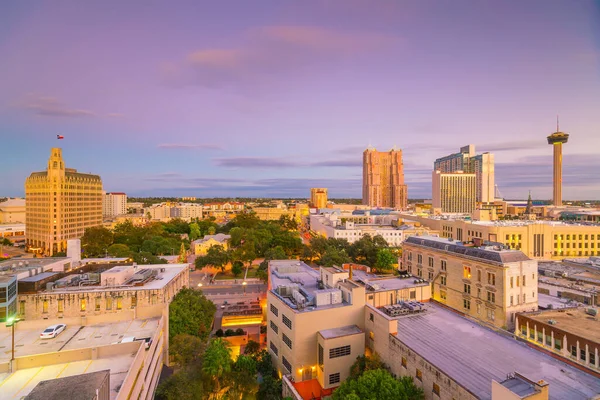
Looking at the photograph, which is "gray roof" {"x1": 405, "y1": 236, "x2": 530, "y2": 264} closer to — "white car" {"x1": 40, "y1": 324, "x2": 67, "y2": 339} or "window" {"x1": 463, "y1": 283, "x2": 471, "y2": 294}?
"window" {"x1": 463, "y1": 283, "x2": 471, "y2": 294}

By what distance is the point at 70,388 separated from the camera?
593 inches

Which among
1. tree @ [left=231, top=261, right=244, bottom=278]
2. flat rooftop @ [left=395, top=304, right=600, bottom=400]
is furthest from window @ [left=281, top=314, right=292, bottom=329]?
tree @ [left=231, top=261, right=244, bottom=278]

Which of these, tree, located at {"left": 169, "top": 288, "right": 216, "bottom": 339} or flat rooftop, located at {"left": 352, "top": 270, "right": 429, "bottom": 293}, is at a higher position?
flat rooftop, located at {"left": 352, "top": 270, "right": 429, "bottom": 293}

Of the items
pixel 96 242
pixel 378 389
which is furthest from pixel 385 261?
pixel 96 242

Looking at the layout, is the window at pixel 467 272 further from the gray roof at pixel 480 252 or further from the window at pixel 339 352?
the window at pixel 339 352

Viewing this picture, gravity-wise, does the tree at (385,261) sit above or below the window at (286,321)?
below

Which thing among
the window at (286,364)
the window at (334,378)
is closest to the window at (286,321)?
the window at (286,364)

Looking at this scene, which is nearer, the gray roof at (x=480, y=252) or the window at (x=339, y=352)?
the window at (x=339, y=352)

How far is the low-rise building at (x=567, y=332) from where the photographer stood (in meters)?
26.9

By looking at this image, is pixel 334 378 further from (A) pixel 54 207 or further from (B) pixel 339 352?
(A) pixel 54 207

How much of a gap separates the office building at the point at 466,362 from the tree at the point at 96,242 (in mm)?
82905

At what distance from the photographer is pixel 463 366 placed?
21.6 metres

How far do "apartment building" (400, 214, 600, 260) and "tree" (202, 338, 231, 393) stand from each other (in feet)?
203

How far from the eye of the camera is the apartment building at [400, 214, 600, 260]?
69.1 metres
